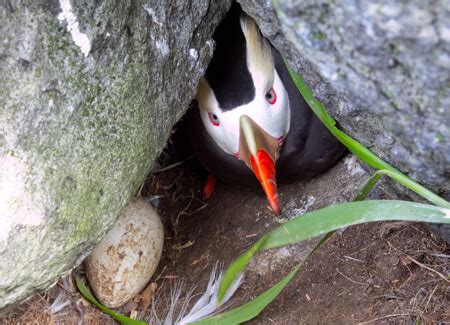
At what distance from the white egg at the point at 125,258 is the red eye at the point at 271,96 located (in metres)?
0.51

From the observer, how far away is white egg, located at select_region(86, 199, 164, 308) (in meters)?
1.94

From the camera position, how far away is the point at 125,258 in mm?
1951

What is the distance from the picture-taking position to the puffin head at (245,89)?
6.75 feet

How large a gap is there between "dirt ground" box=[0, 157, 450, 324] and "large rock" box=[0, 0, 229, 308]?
1.56 ft

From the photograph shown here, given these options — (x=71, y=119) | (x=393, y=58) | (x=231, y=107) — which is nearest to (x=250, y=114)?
(x=231, y=107)

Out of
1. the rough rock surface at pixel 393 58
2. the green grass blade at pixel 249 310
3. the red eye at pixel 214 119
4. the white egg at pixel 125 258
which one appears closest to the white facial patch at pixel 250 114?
the red eye at pixel 214 119

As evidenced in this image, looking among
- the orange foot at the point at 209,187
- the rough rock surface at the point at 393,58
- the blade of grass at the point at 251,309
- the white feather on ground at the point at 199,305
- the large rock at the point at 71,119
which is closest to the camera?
the rough rock surface at the point at 393,58

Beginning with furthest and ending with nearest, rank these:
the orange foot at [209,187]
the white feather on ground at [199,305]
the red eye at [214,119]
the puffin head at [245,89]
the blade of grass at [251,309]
Result: 1. the orange foot at [209,187]
2. the red eye at [214,119]
3. the puffin head at [245,89]
4. the white feather on ground at [199,305]
5. the blade of grass at [251,309]

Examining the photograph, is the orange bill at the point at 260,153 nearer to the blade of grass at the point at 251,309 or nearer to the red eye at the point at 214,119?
the red eye at the point at 214,119

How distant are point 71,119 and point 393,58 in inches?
26.5

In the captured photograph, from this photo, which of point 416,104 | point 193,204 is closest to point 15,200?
point 416,104

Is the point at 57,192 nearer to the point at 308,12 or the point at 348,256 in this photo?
the point at 308,12

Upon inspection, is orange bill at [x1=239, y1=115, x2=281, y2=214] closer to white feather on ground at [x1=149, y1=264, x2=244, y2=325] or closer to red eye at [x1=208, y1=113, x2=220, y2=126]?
red eye at [x1=208, y1=113, x2=220, y2=126]

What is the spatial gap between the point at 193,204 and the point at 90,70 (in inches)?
43.7
